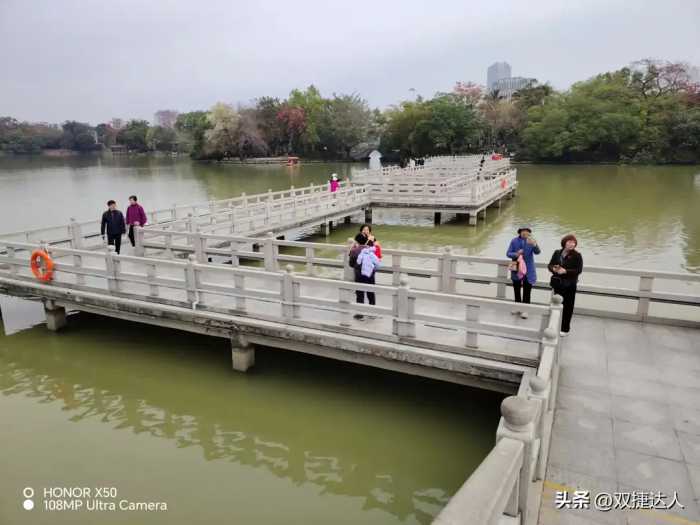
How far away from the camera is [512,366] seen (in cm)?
680

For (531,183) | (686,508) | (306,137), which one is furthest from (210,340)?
(306,137)

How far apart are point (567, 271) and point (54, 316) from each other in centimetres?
1081

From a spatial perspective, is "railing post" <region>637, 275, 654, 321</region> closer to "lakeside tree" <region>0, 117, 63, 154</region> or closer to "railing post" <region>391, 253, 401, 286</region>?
"railing post" <region>391, 253, 401, 286</region>

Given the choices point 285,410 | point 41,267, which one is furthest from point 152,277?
point 285,410

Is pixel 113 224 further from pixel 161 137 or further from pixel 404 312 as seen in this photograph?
pixel 161 137

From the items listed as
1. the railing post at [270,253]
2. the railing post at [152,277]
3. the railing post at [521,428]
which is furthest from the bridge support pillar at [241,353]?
the railing post at [521,428]

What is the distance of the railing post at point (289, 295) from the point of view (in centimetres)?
851

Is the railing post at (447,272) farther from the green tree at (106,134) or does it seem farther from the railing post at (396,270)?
the green tree at (106,134)

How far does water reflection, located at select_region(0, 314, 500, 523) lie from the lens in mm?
6770

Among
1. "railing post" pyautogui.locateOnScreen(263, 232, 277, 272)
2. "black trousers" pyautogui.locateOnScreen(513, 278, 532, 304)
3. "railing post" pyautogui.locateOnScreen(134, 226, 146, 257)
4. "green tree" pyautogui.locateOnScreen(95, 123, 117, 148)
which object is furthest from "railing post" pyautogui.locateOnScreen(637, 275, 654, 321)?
"green tree" pyautogui.locateOnScreen(95, 123, 117, 148)

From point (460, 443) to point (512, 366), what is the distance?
4.56 feet

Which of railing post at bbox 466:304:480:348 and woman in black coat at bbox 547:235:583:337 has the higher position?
woman in black coat at bbox 547:235:583:337

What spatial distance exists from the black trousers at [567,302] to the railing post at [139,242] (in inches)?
444

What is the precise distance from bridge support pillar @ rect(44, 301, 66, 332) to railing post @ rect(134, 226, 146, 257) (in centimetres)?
321
